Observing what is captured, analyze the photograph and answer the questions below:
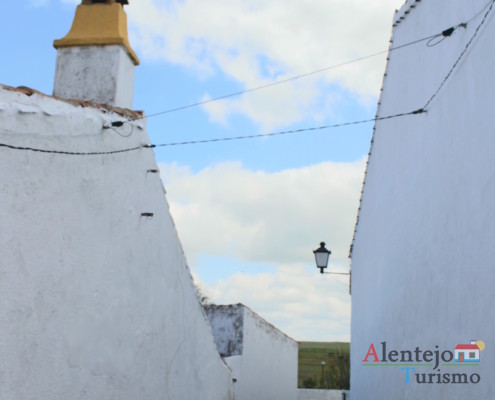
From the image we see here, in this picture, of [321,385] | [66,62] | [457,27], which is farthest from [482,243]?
[321,385]

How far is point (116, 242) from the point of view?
6.55 m

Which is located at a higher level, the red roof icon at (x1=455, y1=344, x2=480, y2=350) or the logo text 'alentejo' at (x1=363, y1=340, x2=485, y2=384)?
the red roof icon at (x1=455, y1=344, x2=480, y2=350)

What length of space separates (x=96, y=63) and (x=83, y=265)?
2.86 meters

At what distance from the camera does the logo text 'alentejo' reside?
5.84 m

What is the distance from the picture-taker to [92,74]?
7523 mm

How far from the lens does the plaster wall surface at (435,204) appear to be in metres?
5.66

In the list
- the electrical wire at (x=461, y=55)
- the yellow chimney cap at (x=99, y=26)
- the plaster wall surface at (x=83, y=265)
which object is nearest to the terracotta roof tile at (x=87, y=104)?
the plaster wall surface at (x=83, y=265)

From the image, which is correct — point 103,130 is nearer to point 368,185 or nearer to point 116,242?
point 116,242

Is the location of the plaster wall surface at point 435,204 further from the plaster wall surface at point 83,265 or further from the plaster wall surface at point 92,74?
the plaster wall surface at point 92,74

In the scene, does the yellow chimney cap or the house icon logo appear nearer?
the house icon logo

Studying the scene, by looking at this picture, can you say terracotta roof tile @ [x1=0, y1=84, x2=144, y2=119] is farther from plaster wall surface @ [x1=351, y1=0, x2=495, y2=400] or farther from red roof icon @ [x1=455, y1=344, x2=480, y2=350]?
red roof icon @ [x1=455, y1=344, x2=480, y2=350]

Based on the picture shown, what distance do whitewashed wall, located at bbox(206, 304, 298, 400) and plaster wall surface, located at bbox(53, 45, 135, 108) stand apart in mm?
6511

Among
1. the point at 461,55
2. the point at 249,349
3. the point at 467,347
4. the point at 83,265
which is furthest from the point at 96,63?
the point at 249,349

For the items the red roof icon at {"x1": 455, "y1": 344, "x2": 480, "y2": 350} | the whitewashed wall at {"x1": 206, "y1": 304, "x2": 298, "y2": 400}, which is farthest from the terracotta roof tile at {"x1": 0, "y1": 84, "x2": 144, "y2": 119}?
the whitewashed wall at {"x1": 206, "y1": 304, "x2": 298, "y2": 400}
